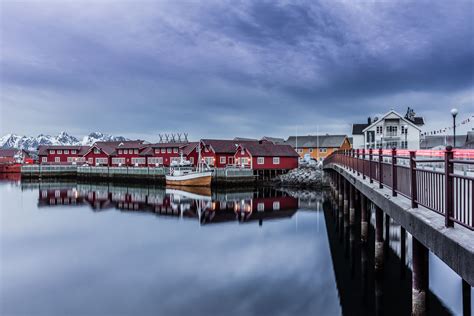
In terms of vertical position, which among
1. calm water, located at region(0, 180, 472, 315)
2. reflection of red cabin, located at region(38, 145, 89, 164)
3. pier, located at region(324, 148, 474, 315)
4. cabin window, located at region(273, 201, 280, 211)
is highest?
reflection of red cabin, located at region(38, 145, 89, 164)

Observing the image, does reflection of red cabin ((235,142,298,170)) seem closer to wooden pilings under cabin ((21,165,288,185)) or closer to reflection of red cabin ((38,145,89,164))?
wooden pilings under cabin ((21,165,288,185))

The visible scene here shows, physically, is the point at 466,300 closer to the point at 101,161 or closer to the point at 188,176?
the point at 188,176

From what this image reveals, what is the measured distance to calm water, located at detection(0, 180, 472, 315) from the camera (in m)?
13.8

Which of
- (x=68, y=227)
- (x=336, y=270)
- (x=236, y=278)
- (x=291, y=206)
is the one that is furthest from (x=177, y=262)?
(x=291, y=206)

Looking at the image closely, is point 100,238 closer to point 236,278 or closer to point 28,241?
point 28,241

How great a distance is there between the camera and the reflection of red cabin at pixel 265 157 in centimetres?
6216

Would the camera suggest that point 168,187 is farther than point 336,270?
Yes

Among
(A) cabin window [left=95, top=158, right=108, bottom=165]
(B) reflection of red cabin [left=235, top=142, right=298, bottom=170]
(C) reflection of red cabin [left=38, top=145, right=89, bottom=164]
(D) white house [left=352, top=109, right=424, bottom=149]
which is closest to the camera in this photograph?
(D) white house [left=352, top=109, right=424, bottom=149]

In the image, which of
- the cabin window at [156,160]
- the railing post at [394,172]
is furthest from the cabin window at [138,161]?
the railing post at [394,172]

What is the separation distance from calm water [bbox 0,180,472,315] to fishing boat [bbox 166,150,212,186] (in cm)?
2111

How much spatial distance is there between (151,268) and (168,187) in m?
42.6

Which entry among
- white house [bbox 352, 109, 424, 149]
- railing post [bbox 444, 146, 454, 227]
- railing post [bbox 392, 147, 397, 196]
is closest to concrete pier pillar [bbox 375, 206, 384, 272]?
railing post [bbox 392, 147, 397, 196]

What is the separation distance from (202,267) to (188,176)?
131 feet

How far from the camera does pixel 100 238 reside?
85.4 ft
